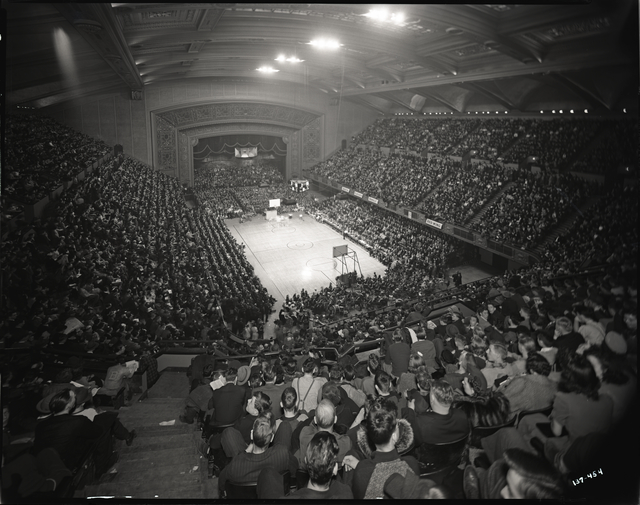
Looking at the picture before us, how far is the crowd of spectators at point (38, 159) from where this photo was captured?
12312 millimetres

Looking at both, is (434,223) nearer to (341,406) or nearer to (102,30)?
(102,30)

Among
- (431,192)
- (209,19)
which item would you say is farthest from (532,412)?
(431,192)

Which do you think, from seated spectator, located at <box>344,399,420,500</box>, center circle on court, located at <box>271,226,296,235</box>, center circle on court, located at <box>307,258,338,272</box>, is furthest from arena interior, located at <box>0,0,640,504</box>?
center circle on court, located at <box>307,258,338,272</box>

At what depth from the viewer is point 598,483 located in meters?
3.79

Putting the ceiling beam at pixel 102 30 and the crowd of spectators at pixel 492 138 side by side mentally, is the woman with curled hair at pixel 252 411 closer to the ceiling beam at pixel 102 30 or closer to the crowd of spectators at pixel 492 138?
the ceiling beam at pixel 102 30

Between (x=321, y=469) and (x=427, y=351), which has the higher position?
(x=321, y=469)

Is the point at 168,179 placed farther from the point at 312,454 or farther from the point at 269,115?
the point at 312,454

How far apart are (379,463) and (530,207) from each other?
18586 millimetres

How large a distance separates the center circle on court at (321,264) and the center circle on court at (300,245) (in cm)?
234

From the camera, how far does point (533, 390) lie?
378 cm

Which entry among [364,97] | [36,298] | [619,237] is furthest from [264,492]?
[364,97]

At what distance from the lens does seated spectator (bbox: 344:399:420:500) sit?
9.78 ft

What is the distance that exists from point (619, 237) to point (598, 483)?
10.7ft

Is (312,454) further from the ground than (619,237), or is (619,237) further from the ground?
(619,237)
